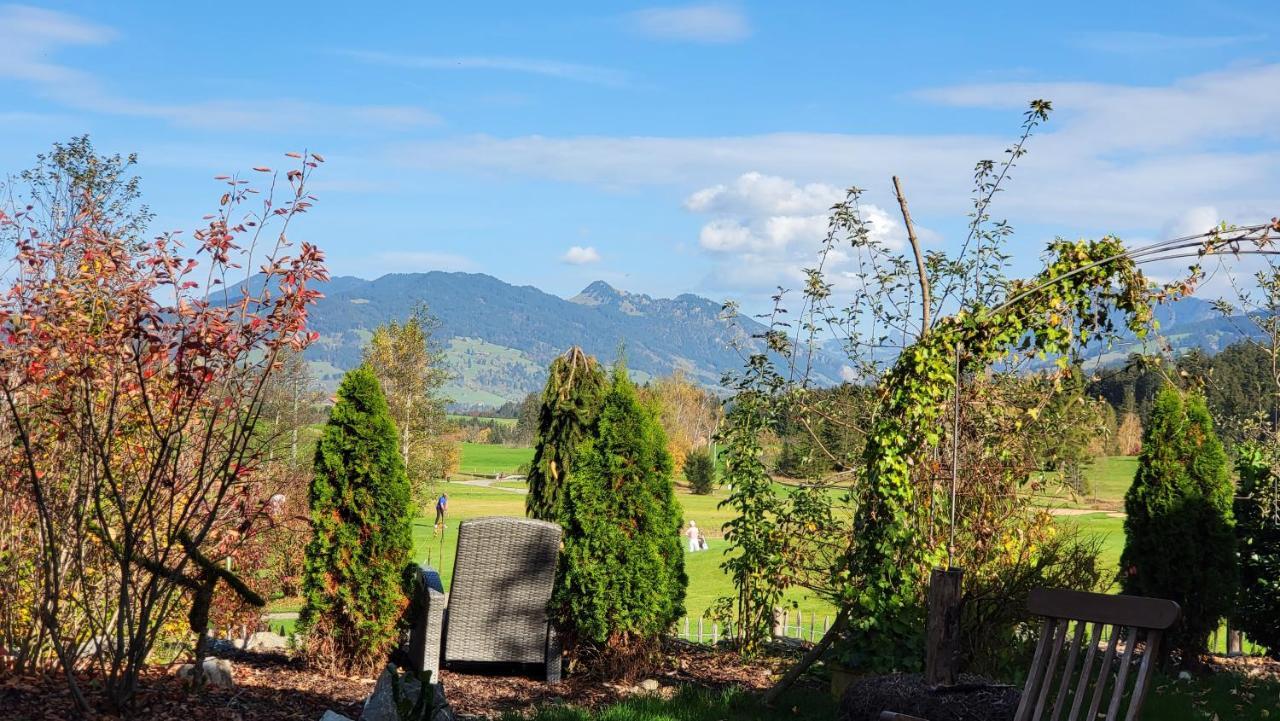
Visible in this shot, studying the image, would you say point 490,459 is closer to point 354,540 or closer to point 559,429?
point 559,429

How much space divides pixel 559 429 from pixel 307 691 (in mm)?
3004

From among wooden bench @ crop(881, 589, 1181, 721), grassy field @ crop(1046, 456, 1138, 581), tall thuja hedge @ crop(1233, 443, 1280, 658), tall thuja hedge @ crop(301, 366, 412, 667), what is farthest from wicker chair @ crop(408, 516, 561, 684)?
grassy field @ crop(1046, 456, 1138, 581)

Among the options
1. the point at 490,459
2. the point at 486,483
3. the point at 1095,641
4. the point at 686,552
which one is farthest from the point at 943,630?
the point at 490,459

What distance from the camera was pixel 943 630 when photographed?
5.32 meters

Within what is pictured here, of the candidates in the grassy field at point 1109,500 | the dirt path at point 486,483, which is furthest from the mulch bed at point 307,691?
the dirt path at point 486,483

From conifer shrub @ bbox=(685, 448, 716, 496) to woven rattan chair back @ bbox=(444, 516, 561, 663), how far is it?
37942 mm

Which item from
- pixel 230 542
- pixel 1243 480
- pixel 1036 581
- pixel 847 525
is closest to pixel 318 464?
pixel 230 542

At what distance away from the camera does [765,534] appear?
8094mm

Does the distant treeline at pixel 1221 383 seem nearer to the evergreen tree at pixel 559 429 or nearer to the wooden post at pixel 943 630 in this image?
A: the wooden post at pixel 943 630

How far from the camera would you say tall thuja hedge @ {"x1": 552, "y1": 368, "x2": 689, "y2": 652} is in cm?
729

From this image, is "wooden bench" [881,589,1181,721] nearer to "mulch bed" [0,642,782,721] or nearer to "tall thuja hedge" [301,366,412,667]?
"mulch bed" [0,642,782,721]

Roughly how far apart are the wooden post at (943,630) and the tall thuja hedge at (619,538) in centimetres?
232

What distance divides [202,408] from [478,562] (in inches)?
91.7

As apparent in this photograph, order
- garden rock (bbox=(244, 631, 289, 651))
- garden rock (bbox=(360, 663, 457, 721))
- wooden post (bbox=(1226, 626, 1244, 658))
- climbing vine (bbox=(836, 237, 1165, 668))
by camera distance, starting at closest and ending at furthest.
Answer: garden rock (bbox=(360, 663, 457, 721)), climbing vine (bbox=(836, 237, 1165, 668)), garden rock (bbox=(244, 631, 289, 651)), wooden post (bbox=(1226, 626, 1244, 658))
